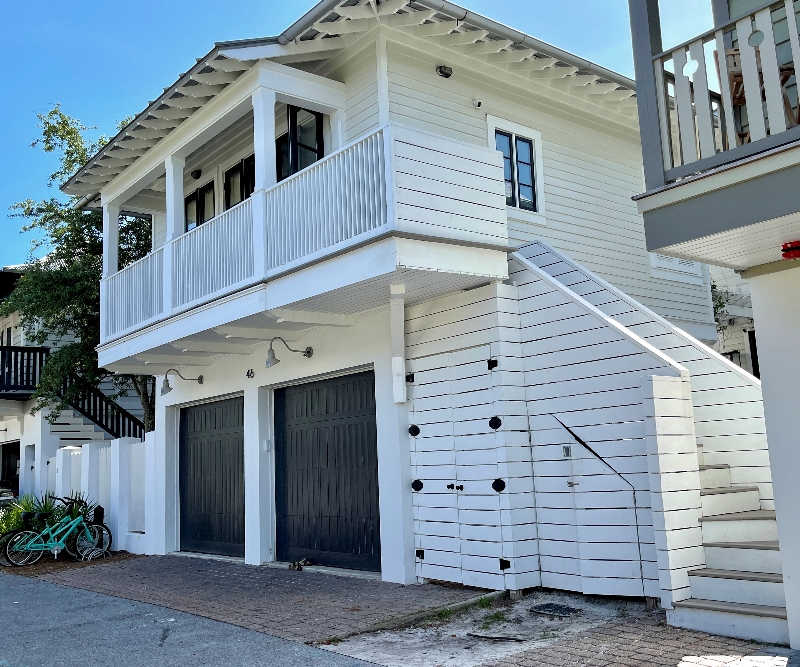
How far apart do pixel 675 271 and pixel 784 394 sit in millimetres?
8049

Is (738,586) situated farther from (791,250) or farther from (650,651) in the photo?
(791,250)

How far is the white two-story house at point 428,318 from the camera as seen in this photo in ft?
25.5

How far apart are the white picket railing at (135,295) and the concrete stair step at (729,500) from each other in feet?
25.6

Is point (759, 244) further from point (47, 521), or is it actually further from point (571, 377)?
point (47, 521)

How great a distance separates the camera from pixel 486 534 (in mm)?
8555

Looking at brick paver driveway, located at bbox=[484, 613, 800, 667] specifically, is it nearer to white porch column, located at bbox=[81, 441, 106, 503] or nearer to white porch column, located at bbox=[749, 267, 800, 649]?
white porch column, located at bbox=[749, 267, 800, 649]

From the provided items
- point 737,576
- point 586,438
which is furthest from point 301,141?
point 737,576

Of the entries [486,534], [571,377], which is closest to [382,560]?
[486,534]

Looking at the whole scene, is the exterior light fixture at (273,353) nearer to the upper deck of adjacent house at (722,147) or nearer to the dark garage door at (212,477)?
the dark garage door at (212,477)

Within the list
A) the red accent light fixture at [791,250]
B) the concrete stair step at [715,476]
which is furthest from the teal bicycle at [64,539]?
the red accent light fixture at [791,250]

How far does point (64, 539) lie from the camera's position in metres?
13.6

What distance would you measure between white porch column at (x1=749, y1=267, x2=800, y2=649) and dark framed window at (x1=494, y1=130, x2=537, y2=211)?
5.51 m

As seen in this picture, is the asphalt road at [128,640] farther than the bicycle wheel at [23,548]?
No

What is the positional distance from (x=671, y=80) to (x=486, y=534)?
4805 millimetres
